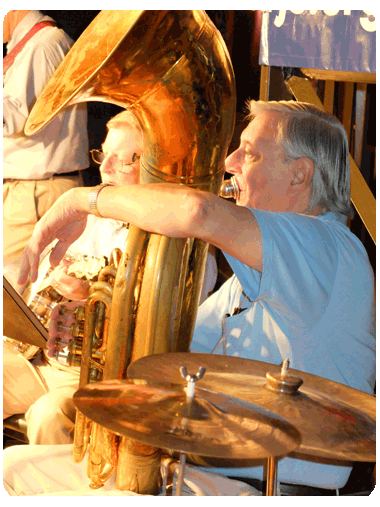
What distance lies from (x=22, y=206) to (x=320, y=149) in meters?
1.79

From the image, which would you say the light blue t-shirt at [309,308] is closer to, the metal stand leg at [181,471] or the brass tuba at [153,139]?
the brass tuba at [153,139]

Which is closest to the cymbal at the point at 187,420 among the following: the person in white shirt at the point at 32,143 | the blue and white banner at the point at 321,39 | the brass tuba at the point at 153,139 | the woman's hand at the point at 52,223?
the brass tuba at the point at 153,139

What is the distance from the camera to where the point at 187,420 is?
789mm

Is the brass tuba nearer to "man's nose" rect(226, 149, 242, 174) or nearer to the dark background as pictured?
"man's nose" rect(226, 149, 242, 174)

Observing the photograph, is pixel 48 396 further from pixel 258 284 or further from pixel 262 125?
pixel 262 125

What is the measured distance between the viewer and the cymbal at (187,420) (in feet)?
2.42

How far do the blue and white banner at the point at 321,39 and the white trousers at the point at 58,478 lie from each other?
4.37ft

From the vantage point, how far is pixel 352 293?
1223 mm

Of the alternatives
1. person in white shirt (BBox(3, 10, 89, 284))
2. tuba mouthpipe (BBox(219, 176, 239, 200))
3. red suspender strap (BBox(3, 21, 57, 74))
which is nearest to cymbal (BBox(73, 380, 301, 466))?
tuba mouthpipe (BBox(219, 176, 239, 200))

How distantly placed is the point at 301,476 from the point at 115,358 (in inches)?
17.2

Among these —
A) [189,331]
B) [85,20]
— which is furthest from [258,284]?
[85,20]

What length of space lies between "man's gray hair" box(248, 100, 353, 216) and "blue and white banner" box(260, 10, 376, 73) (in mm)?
656

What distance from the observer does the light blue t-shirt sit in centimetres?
114
